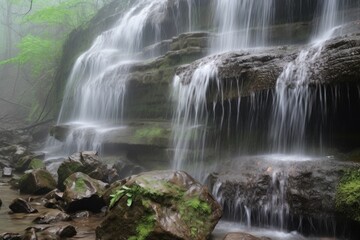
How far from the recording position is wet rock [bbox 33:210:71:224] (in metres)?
5.66

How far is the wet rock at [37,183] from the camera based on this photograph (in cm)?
814

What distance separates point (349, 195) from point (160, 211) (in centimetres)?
271

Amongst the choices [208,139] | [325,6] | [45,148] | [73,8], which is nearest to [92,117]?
[45,148]

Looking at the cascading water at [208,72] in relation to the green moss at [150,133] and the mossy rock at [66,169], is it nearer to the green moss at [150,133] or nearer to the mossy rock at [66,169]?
the green moss at [150,133]

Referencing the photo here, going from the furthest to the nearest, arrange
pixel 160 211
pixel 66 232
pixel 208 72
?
pixel 208 72
pixel 66 232
pixel 160 211

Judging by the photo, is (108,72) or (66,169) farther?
(108,72)

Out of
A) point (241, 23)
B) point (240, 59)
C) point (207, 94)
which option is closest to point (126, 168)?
point (207, 94)

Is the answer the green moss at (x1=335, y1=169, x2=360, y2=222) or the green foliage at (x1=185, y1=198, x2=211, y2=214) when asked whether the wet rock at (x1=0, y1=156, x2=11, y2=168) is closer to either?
the green foliage at (x1=185, y1=198, x2=211, y2=214)

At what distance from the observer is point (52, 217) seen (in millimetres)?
5801

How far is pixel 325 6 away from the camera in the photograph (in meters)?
9.60

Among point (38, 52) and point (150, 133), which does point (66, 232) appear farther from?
point (38, 52)

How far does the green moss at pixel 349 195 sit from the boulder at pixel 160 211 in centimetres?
176

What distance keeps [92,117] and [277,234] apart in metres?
11.3

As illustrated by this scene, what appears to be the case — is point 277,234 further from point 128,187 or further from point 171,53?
point 171,53
